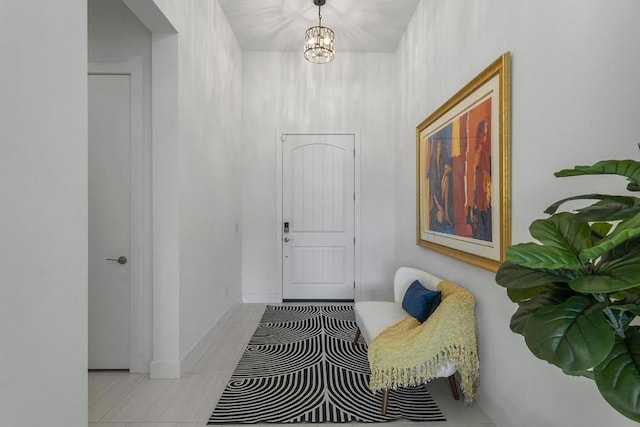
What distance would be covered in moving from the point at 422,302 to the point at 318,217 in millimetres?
2304

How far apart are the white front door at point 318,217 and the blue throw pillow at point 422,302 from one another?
196 cm

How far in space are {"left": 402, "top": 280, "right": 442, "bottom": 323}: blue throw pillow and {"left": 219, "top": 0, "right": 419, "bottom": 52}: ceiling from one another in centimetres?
276

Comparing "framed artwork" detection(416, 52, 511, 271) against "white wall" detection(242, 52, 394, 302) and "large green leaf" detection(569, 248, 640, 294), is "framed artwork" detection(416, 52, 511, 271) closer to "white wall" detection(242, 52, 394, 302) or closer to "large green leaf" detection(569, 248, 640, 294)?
"large green leaf" detection(569, 248, 640, 294)

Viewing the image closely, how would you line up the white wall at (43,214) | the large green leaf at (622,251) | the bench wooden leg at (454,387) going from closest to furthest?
the large green leaf at (622,251)
the white wall at (43,214)
the bench wooden leg at (454,387)

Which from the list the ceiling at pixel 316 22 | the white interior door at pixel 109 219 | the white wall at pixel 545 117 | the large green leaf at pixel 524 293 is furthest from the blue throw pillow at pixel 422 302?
the ceiling at pixel 316 22

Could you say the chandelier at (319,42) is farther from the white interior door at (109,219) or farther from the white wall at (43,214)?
the white wall at (43,214)

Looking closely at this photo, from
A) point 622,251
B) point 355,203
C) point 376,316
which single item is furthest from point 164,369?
point 355,203

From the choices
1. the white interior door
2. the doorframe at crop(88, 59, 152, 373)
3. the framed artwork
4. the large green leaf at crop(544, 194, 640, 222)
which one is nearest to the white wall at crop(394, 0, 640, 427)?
the framed artwork

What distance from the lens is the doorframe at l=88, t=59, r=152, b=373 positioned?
8.49 ft

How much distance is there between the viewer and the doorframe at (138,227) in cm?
259

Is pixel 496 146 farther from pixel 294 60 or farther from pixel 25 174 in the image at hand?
pixel 294 60

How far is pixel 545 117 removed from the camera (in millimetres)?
1542

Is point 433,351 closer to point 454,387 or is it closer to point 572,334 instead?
point 454,387

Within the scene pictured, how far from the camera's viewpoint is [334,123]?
448cm
